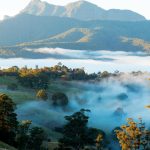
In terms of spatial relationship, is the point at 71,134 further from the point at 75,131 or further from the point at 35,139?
the point at 35,139

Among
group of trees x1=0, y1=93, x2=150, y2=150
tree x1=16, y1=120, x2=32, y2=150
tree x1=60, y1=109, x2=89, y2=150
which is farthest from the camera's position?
tree x1=16, y1=120, x2=32, y2=150

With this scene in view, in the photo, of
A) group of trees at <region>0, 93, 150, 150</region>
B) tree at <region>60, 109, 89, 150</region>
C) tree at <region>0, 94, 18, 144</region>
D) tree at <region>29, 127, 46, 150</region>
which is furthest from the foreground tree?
tree at <region>29, 127, 46, 150</region>

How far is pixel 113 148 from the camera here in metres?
180

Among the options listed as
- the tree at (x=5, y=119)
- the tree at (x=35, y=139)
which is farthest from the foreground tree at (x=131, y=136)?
the tree at (x=35, y=139)

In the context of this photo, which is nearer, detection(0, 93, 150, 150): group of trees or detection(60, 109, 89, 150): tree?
detection(0, 93, 150, 150): group of trees

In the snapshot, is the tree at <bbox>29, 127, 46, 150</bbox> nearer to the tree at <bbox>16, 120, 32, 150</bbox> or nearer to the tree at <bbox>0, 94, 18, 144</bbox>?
the tree at <bbox>16, 120, 32, 150</bbox>

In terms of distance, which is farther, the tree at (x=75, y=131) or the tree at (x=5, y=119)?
the tree at (x=75, y=131)

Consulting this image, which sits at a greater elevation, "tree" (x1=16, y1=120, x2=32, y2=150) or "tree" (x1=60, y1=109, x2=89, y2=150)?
"tree" (x1=60, y1=109, x2=89, y2=150)

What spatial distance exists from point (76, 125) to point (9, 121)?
1772cm

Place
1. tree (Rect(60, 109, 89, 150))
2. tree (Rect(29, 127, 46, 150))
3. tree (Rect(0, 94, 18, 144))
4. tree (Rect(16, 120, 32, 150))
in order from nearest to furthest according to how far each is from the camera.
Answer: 1. tree (Rect(0, 94, 18, 144))
2. tree (Rect(60, 109, 89, 150))
3. tree (Rect(16, 120, 32, 150))
4. tree (Rect(29, 127, 46, 150))

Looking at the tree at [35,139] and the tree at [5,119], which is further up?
the tree at [5,119]

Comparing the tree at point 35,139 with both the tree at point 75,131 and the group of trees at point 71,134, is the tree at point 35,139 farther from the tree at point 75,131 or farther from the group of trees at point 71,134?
the tree at point 75,131

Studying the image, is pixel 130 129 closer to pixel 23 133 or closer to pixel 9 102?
pixel 9 102

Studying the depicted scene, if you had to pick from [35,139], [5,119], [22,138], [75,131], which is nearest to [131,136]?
[75,131]
